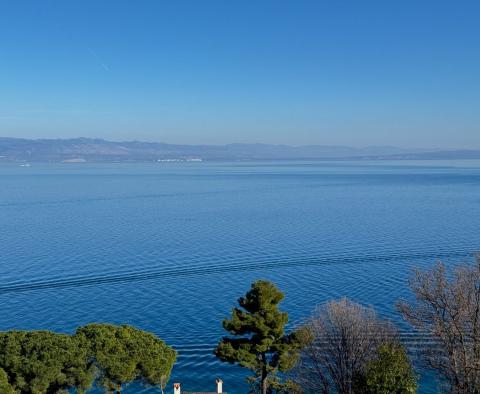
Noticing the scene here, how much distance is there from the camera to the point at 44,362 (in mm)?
21844

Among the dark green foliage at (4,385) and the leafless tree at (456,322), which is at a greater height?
the leafless tree at (456,322)

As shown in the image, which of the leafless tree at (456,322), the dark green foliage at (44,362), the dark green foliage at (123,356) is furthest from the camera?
the dark green foliage at (123,356)

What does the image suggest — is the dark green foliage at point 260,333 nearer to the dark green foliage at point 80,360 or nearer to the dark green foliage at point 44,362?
the dark green foliage at point 80,360

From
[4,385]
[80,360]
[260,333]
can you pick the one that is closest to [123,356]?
[80,360]

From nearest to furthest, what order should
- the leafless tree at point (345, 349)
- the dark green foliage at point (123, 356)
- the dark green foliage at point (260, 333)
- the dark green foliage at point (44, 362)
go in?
the dark green foliage at point (44, 362) < the dark green foliage at point (123, 356) < the dark green foliage at point (260, 333) < the leafless tree at point (345, 349)

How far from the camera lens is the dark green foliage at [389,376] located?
2192 cm

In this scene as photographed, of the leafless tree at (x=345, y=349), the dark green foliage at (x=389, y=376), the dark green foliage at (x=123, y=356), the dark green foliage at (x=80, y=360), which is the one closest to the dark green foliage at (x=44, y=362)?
the dark green foliage at (x=80, y=360)

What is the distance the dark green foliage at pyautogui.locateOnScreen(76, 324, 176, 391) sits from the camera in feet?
74.6

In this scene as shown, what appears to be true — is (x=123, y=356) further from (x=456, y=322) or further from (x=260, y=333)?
(x=456, y=322)

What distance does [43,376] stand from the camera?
71.1ft

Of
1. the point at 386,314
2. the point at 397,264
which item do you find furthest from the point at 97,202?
→ the point at 386,314

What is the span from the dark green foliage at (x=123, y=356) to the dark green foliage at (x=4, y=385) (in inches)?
139

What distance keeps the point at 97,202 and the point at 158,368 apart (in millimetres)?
103899

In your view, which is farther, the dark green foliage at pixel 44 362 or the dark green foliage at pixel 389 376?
the dark green foliage at pixel 389 376
